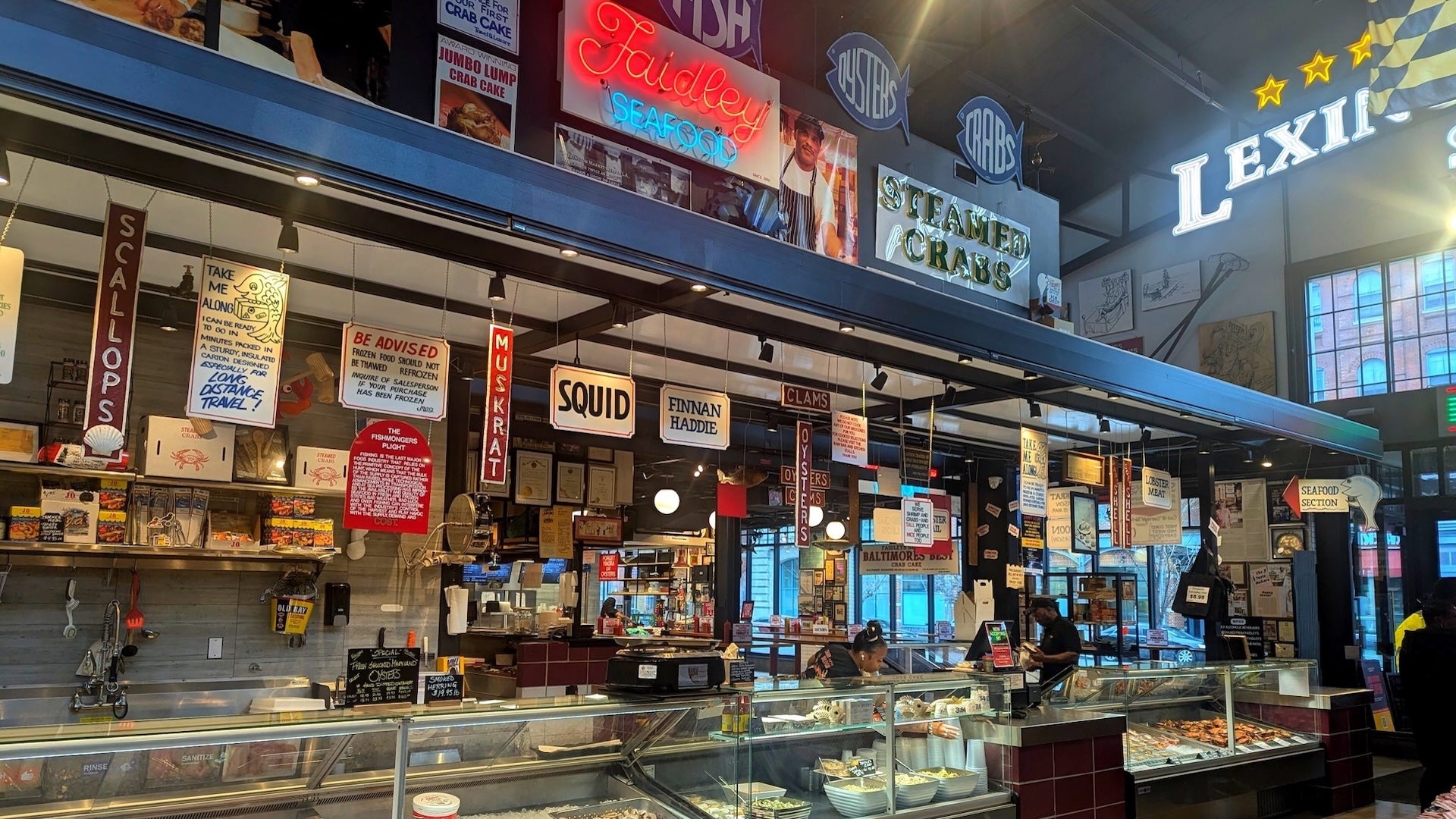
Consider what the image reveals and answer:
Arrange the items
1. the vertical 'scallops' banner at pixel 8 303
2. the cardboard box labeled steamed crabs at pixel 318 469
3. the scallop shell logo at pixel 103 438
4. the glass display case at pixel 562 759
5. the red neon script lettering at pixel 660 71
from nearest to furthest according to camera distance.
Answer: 1. the glass display case at pixel 562 759
2. the vertical 'scallops' banner at pixel 8 303
3. the scallop shell logo at pixel 103 438
4. the red neon script lettering at pixel 660 71
5. the cardboard box labeled steamed crabs at pixel 318 469

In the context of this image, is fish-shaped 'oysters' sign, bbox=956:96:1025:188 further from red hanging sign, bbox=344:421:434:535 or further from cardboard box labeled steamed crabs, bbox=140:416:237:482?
cardboard box labeled steamed crabs, bbox=140:416:237:482

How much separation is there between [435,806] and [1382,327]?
43.6ft

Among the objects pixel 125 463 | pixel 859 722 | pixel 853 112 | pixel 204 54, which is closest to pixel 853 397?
pixel 853 112

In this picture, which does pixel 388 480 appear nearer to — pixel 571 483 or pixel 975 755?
pixel 975 755

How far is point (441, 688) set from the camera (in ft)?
13.5

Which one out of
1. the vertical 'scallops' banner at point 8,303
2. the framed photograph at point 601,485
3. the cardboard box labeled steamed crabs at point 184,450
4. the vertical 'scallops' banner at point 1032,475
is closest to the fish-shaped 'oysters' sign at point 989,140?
the vertical 'scallops' banner at point 1032,475

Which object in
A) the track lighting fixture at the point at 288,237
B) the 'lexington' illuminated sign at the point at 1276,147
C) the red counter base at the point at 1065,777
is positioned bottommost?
the red counter base at the point at 1065,777

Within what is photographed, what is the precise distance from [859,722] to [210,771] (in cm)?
318

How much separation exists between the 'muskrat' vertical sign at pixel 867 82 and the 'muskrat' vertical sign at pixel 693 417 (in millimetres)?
2472

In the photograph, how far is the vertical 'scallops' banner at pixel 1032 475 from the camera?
364 inches

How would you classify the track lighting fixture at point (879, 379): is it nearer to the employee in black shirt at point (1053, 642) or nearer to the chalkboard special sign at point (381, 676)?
the employee in black shirt at point (1053, 642)

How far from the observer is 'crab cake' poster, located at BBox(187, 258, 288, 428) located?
4.80 metres

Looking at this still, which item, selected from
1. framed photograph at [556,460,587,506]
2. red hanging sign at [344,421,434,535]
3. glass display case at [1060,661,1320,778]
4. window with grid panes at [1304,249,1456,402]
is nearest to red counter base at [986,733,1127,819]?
glass display case at [1060,661,1320,778]

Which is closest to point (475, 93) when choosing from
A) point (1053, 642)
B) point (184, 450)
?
point (184, 450)
